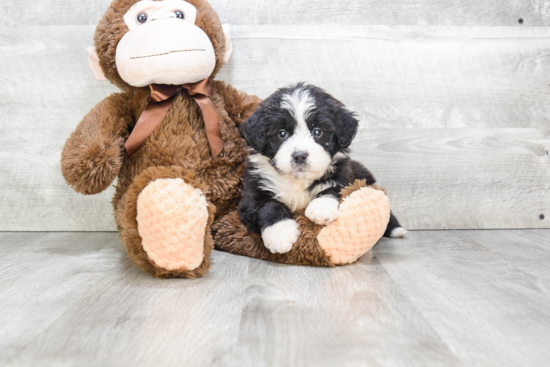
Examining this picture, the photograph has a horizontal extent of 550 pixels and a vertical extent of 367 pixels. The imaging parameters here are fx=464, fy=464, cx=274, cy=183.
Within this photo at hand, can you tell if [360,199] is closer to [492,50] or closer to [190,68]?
[190,68]

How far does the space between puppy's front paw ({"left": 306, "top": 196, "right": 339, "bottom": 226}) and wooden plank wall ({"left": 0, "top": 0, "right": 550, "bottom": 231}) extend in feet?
2.25

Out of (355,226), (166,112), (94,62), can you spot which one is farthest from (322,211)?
(94,62)

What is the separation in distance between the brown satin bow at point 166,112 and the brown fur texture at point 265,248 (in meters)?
0.28

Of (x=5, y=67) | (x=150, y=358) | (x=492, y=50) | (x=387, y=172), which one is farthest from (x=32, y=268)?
(x=492, y=50)

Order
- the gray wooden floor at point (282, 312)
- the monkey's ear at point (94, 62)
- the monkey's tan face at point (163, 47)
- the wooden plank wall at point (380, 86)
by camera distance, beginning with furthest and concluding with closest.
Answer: the wooden plank wall at point (380, 86) < the monkey's ear at point (94, 62) < the monkey's tan face at point (163, 47) < the gray wooden floor at point (282, 312)

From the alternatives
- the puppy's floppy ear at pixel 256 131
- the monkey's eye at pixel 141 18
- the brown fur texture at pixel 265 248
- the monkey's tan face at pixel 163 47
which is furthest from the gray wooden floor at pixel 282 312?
the monkey's eye at pixel 141 18

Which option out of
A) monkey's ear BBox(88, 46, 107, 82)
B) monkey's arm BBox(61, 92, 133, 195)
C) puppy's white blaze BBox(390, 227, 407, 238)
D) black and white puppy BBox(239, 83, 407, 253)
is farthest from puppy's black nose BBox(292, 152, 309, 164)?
monkey's ear BBox(88, 46, 107, 82)

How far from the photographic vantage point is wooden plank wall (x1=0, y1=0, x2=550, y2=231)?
211cm

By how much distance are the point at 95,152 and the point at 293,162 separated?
26.1 inches

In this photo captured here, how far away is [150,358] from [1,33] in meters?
1.83

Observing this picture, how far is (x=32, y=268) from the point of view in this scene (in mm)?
1574

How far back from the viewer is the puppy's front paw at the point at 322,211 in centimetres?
148

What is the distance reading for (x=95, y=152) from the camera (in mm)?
1550

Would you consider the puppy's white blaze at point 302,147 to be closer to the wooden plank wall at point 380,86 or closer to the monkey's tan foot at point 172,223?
the monkey's tan foot at point 172,223
